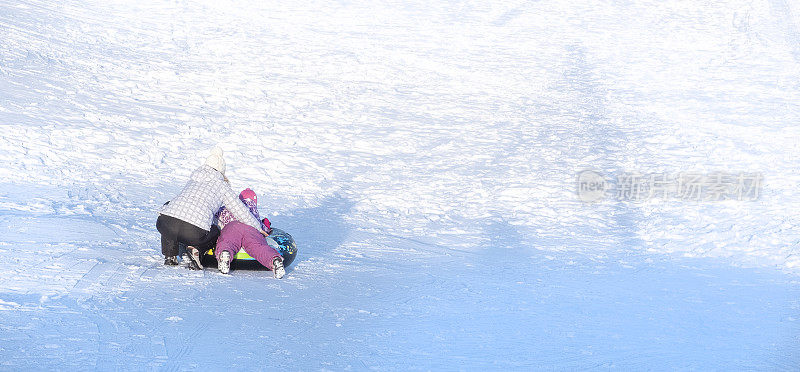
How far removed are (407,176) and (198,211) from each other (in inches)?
205

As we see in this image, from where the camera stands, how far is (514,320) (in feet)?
16.3

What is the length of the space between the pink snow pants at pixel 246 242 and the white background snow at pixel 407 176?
186 millimetres

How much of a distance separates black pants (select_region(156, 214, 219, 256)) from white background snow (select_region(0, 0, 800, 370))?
232 mm

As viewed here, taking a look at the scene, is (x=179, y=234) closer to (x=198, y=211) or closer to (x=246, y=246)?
(x=198, y=211)

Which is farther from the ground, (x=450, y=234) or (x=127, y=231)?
(x=127, y=231)

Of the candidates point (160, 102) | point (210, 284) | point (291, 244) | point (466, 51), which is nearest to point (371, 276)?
point (291, 244)

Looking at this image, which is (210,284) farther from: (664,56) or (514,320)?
(664,56)

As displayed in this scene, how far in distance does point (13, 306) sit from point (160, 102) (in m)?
7.63

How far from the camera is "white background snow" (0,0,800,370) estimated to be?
4.34 metres

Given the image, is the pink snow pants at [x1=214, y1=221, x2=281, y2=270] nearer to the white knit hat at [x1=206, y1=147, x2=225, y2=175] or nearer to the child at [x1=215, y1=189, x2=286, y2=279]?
the child at [x1=215, y1=189, x2=286, y2=279]

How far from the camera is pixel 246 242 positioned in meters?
5.46

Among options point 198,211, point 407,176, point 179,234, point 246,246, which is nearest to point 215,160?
point 198,211

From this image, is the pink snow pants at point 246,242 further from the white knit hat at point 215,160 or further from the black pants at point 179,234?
the white knit hat at point 215,160

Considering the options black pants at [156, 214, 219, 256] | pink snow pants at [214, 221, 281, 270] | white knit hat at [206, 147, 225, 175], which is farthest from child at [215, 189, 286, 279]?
white knit hat at [206, 147, 225, 175]
